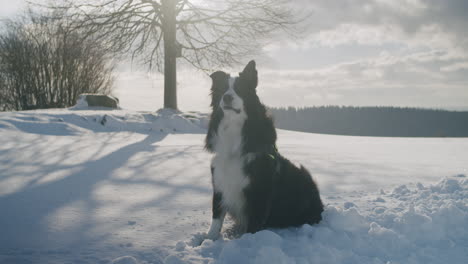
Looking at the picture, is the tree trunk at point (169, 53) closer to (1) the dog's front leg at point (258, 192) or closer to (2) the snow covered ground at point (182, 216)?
(2) the snow covered ground at point (182, 216)

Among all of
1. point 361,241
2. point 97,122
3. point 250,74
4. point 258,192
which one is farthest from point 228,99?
point 97,122

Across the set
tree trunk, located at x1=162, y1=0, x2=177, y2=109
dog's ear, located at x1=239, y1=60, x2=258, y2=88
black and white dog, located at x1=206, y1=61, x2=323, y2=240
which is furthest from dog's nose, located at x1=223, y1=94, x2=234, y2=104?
tree trunk, located at x1=162, y1=0, x2=177, y2=109

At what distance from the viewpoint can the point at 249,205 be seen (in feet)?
9.75

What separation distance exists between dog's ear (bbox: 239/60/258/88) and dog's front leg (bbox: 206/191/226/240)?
111 cm

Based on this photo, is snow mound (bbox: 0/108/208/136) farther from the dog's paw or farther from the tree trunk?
the dog's paw

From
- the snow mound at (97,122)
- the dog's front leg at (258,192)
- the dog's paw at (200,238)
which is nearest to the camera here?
the dog's paw at (200,238)

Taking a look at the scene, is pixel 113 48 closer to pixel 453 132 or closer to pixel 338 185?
pixel 338 185

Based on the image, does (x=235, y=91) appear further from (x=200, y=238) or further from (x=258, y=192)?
(x=200, y=238)

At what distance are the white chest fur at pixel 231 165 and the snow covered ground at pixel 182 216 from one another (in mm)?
346

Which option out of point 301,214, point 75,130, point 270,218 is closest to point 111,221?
point 270,218

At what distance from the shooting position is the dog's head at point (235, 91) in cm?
292

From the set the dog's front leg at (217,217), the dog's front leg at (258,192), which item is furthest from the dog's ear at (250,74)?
the dog's front leg at (217,217)

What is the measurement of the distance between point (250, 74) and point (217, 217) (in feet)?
4.55

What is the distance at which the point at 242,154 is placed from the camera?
9.75ft
